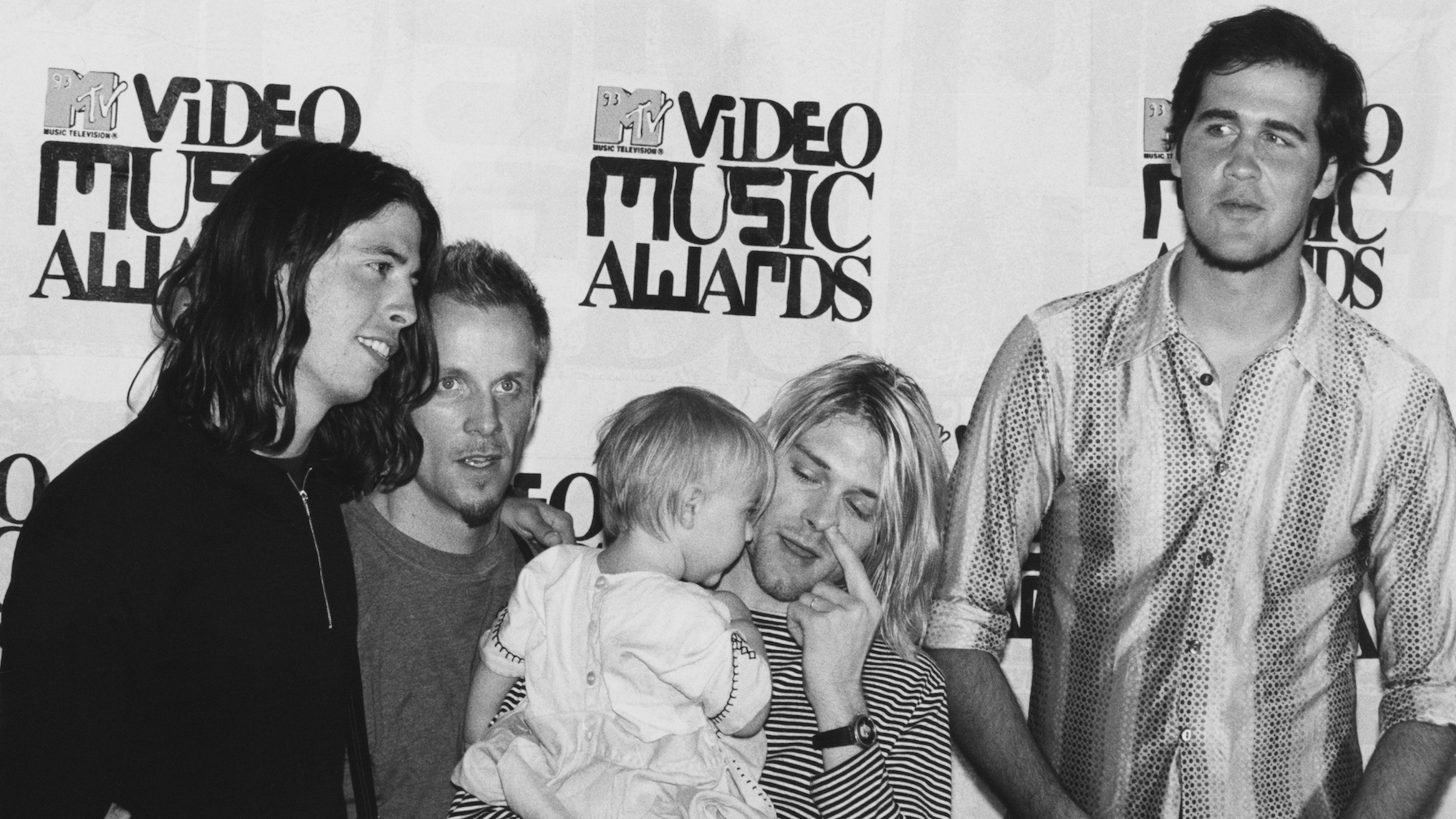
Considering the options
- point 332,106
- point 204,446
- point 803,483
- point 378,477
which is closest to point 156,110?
point 332,106

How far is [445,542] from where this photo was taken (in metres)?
2.48

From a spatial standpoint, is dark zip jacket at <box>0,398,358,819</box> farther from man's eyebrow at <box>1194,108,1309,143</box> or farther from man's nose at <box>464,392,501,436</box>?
man's eyebrow at <box>1194,108,1309,143</box>

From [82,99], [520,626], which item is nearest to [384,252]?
[520,626]

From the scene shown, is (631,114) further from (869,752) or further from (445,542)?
(869,752)

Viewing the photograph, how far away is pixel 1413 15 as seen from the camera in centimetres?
339

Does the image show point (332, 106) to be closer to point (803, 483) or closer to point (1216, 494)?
point (803, 483)

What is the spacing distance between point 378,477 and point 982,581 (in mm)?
1102

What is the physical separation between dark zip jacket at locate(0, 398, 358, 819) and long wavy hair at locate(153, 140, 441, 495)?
0.06 meters

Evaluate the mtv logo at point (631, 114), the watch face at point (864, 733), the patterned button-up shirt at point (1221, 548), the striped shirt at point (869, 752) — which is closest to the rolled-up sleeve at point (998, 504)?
the patterned button-up shirt at point (1221, 548)

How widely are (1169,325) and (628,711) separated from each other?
118cm

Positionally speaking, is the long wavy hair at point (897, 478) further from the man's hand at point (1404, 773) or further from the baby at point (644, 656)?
the man's hand at point (1404, 773)

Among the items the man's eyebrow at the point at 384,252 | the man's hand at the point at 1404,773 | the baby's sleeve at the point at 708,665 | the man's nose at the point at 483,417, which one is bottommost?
the man's hand at the point at 1404,773

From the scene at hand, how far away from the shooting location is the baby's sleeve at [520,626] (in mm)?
2109

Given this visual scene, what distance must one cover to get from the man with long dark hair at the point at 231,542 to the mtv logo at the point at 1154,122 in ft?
6.17
